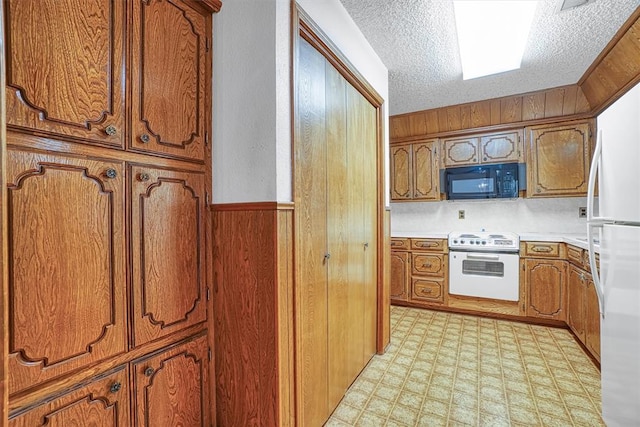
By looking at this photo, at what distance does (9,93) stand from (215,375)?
1299 mm

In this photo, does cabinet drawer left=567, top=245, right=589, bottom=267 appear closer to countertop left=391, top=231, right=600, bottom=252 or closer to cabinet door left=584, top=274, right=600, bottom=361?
countertop left=391, top=231, right=600, bottom=252

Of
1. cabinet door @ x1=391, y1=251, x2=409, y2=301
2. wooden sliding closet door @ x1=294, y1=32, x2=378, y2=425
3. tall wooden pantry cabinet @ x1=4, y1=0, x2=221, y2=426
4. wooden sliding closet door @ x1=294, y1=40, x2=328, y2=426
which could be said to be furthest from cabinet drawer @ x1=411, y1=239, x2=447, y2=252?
tall wooden pantry cabinet @ x1=4, y1=0, x2=221, y2=426

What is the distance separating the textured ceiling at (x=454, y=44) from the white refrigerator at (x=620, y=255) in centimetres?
95

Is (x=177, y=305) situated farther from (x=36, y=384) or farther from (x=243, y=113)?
(x=243, y=113)

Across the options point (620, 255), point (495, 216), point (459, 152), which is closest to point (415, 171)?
point (459, 152)

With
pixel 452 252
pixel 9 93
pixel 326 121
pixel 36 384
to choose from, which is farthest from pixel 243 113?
pixel 452 252

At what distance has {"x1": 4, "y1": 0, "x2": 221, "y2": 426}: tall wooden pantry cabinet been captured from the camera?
87 cm

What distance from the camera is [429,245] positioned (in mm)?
3641

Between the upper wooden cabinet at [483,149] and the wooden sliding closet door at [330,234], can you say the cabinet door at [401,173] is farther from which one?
the wooden sliding closet door at [330,234]

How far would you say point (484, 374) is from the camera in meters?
2.17

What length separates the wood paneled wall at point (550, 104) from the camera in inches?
85.4

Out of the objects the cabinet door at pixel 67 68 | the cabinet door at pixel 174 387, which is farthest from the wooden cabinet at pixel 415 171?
the cabinet door at pixel 67 68

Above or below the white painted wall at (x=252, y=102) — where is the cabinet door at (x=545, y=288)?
below

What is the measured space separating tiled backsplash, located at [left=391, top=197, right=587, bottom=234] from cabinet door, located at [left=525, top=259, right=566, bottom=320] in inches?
26.9
